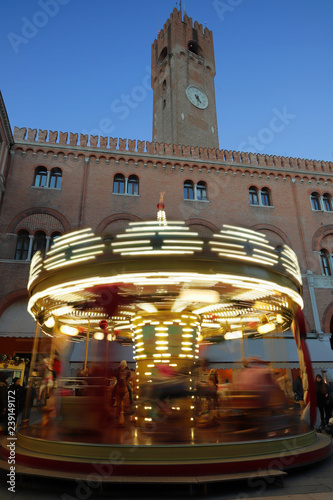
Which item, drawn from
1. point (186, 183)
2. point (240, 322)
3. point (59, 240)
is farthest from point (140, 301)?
point (186, 183)

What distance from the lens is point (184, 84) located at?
103 ft

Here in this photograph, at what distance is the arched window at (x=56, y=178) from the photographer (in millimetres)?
19672

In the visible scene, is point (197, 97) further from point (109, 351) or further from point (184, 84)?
point (109, 351)

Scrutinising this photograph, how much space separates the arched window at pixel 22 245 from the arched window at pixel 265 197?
47.3ft

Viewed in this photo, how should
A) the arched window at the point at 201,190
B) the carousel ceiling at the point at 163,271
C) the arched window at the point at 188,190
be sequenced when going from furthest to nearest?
the arched window at the point at 201,190
the arched window at the point at 188,190
the carousel ceiling at the point at 163,271

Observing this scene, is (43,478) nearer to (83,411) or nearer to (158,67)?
(83,411)

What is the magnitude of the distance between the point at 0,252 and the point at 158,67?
2798 cm

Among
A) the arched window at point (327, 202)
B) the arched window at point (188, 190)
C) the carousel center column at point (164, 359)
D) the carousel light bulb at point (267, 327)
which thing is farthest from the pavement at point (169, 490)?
the arched window at point (327, 202)

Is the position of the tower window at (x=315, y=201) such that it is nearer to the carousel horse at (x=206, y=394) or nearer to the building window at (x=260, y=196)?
the building window at (x=260, y=196)

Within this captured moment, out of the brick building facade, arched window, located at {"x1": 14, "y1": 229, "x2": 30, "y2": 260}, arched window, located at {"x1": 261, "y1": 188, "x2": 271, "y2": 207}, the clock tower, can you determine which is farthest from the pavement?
the clock tower

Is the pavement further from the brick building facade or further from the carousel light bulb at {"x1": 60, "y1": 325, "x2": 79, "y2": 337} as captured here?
the brick building facade

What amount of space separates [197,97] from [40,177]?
726 inches

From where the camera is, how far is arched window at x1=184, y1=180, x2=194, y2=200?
21.0 meters

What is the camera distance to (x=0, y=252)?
17469mm
